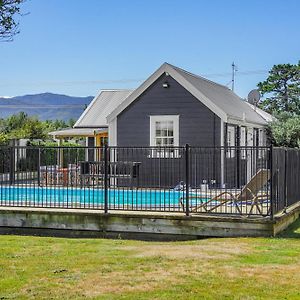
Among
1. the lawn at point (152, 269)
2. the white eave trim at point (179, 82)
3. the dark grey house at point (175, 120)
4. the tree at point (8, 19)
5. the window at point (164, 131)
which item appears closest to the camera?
the tree at point (8, 19)

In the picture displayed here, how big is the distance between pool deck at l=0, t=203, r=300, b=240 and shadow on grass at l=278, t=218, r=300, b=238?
0.12 metres

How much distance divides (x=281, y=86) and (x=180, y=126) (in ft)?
110

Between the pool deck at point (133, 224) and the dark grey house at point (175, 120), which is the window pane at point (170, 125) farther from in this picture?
the pool deck at point (133, 224)

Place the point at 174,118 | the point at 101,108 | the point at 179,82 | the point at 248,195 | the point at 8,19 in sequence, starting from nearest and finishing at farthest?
the point at 8,19, the point at 248,195, the point at 179,82, the point at 174,118, the point at 101,108

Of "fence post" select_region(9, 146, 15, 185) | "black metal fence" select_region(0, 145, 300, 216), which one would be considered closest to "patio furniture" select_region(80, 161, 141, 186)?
"black metal fence" select_region(0, 145, 300, 216)

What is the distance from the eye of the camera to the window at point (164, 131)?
20203mm

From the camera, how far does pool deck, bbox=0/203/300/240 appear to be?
11.3 metres

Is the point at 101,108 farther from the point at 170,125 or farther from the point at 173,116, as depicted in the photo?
the point at 173,116

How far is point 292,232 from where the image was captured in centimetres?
1184

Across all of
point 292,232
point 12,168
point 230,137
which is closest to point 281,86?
point 230,137

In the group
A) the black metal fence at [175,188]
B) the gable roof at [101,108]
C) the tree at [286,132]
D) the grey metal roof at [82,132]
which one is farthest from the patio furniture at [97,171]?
the tree at [286,132]

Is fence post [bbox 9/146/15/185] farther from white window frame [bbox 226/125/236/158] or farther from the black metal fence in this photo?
white window frame [bbox 226/125/236/158]

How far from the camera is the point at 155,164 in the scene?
2008cm

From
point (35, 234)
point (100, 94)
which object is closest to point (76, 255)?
point (35, 234)
